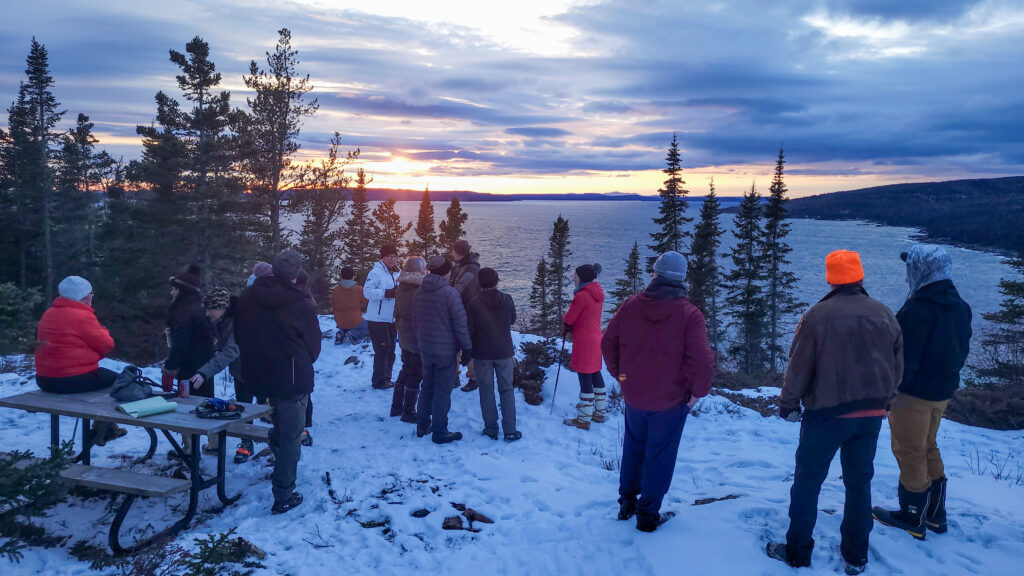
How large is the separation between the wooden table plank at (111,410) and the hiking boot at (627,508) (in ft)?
11.9

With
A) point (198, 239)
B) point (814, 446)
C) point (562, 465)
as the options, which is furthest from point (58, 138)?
point (814, 446)

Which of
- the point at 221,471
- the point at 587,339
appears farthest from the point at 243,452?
the point at 587,339

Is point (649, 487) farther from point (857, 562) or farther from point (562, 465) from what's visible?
point (562, 465)

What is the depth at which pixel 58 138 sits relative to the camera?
101 ft

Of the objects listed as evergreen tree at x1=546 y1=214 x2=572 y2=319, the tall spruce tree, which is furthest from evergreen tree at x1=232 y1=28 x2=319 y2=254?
evergreen tree at x1=546 y1=214 x2=572 y2=319

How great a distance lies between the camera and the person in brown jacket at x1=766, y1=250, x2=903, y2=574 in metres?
3.69

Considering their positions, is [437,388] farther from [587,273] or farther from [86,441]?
[86,441]

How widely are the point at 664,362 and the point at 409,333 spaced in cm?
429

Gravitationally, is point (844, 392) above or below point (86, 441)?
above

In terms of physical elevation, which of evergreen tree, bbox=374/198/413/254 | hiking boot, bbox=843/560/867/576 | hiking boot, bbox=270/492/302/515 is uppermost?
evergreen tree, bbox=374/198/413/254

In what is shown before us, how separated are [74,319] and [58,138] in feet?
113

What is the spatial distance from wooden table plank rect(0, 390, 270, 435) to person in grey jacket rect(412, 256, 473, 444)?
2.11 metres

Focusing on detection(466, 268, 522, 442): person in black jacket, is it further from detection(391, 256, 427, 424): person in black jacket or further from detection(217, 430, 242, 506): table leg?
detection(217, 430, 242, 506): table leg

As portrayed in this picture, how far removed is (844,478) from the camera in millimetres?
3953
